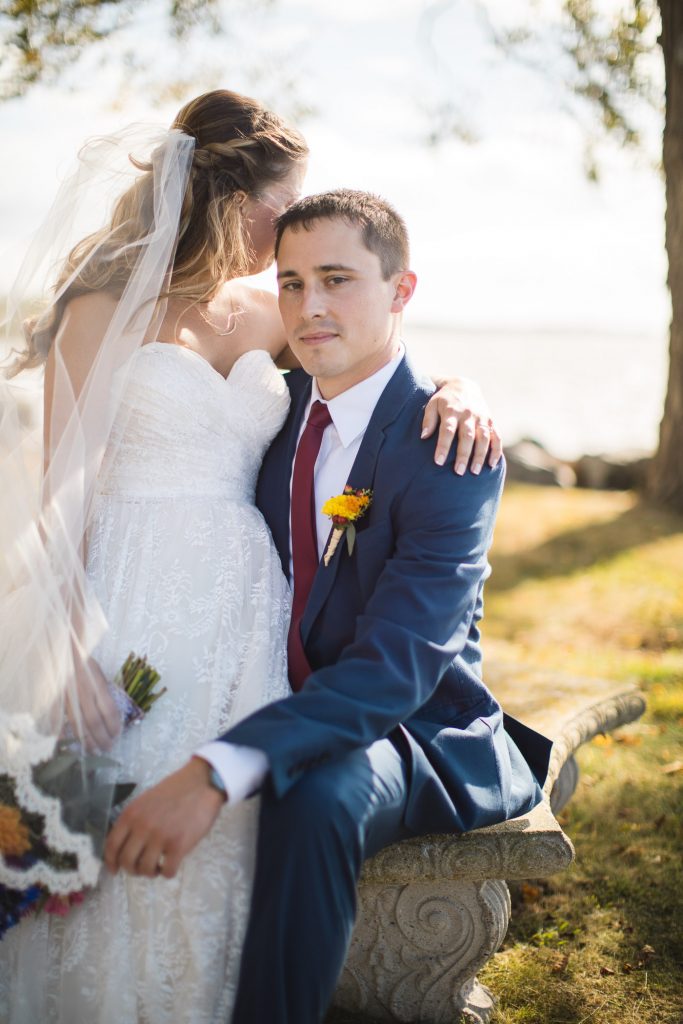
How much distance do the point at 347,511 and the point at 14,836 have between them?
1.23 metres

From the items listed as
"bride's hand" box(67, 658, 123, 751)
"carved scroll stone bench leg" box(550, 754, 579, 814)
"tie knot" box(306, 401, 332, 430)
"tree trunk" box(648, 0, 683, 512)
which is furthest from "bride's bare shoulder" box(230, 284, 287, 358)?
"tree trunk" box(648, 0, 683, 512)

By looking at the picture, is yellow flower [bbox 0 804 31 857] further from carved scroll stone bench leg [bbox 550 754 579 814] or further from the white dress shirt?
carved scroll stone bench leg [bbox 550 754 579 814]

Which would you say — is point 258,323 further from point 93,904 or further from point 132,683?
point 93,904

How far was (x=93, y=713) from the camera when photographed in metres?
2.39

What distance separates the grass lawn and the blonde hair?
2.61 m

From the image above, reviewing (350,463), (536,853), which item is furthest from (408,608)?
(536,853)

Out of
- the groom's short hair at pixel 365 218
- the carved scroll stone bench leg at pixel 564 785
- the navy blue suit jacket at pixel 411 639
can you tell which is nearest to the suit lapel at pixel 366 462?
the navy blue suit jacket at pixel 411 639

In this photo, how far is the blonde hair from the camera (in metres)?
2.91

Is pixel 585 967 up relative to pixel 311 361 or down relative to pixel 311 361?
down

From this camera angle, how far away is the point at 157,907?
2.24m

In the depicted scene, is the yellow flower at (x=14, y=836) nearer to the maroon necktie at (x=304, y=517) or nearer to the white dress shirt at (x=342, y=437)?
the maroon necktie at (x=304, y=517)

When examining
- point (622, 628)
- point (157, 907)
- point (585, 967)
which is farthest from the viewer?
point (622, 628)

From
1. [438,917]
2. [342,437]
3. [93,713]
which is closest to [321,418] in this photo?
[342,437]

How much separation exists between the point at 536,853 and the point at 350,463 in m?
1.29
